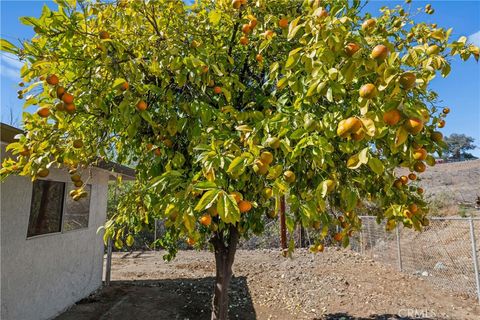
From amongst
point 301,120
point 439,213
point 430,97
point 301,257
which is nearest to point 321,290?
point 301,257

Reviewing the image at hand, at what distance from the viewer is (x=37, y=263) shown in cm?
498

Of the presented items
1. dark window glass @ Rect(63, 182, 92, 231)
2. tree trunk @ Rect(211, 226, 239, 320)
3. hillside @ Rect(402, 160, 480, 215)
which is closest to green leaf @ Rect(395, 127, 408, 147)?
tree trunk @ Rect(211, 226, 239, 320)

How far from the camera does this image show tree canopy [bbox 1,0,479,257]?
4.89ft

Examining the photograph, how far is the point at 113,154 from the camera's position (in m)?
3.80

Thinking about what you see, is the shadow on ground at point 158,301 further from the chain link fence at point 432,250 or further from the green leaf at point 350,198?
the green leaf at point 350,198

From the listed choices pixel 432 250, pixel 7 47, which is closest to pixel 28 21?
pixel 7 47

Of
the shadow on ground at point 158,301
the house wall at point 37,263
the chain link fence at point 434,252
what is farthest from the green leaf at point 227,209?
the chain link fence at point 434,252

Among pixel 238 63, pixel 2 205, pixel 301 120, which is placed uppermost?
pixel 238 63

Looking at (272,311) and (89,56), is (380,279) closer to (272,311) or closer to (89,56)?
(272,311)

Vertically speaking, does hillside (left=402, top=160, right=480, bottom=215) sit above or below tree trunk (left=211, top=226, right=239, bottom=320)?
above

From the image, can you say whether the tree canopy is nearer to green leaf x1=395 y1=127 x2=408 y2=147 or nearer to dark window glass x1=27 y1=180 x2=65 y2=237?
green leaf x1=395 y1=127 x2=408 y2=147

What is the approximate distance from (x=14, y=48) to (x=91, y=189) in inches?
225

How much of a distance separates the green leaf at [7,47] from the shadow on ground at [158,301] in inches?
200

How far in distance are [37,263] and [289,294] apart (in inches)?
192
